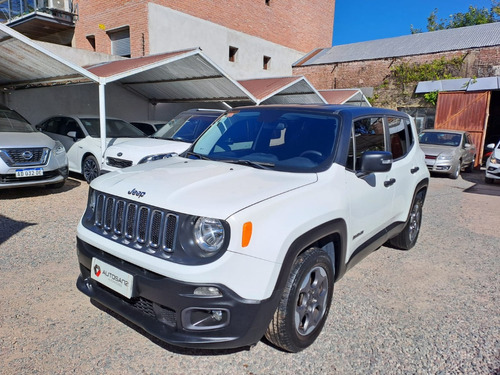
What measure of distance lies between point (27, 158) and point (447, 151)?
12246 millimetres

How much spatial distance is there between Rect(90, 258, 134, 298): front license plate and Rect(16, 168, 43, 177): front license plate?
4941 mm

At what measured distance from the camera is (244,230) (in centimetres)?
217

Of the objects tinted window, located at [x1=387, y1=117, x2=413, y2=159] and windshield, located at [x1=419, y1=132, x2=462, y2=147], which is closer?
tinted window, located at [x1=387, y1=117, x2=413, y2=159]

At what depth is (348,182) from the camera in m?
3.01

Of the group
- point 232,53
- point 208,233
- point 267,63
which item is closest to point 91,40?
point 232,53

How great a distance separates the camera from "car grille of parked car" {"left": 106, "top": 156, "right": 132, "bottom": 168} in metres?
6.92

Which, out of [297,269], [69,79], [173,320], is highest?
[69,79]

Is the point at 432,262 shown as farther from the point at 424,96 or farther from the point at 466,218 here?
the point at 424,96

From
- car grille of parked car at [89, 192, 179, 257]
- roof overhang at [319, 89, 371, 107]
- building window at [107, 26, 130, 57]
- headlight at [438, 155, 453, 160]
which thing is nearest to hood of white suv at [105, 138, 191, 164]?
car grille of parked car at [89, 192, 179, 257]

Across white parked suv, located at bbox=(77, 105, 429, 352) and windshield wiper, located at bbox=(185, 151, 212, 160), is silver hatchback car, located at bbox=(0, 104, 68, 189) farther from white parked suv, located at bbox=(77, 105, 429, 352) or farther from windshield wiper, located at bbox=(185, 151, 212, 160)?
white parked suv, located at bbox=(77, 105, 429, 352)

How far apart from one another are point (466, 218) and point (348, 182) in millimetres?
5236

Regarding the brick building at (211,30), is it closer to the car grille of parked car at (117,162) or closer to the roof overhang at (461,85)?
the roof overhang at (461,85)

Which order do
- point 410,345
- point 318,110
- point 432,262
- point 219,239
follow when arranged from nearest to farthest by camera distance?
point 219,239
point 410,345
point 318,110
point 432,262

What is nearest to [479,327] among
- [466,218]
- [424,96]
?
[466,218]
